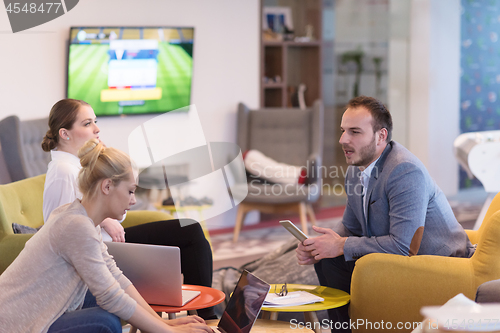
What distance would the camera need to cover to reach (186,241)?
2482 mm

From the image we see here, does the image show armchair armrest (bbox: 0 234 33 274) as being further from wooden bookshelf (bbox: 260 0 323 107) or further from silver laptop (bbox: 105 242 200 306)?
wooden bookshelf (bbox: 260 0 323 107)

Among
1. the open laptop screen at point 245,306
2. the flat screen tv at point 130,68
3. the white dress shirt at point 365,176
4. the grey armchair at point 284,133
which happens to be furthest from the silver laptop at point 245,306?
the grey armchair at point 284,133

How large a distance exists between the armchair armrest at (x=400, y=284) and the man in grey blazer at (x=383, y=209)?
0.32ft

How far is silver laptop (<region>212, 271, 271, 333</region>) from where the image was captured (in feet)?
5.71

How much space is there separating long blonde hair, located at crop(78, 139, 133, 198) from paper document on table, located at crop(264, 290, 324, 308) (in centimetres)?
70

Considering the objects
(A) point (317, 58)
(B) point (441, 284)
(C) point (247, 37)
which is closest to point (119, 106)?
(C) point (247, 37)

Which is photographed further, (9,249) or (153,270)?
(9,249)

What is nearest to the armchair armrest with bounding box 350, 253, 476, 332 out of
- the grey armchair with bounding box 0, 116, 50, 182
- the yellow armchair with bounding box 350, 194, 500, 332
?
the yellow armchair with bounding box 350, 194, 500, 332

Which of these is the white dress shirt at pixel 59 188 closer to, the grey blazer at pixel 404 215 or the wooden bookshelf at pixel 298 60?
the grey blazer at pixel 404 215

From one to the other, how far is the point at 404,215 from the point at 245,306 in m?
0.73

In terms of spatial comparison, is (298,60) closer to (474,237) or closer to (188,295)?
(474,237)

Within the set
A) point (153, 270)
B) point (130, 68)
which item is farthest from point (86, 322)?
point (130, 68)

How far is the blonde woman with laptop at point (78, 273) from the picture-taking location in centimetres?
160

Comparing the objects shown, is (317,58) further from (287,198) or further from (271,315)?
(271,315)
